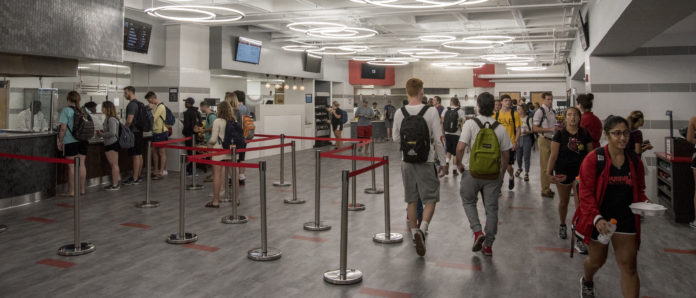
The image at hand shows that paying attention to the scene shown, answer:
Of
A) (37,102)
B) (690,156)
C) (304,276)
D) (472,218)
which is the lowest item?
(304,276)

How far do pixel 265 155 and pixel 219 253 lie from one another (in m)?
10.4

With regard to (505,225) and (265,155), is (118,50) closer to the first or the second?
(505,225)

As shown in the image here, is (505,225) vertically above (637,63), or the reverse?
(637,63)

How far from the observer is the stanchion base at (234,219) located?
6.39 meters

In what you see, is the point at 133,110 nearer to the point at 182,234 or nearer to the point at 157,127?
the point at 157,127

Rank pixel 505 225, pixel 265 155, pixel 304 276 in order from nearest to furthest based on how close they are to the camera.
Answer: pixel 304 276
pixel 505 225
pixel 265 155

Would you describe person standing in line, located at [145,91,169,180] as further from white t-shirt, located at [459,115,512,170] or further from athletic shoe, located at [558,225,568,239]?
athletic shoe, located at [558,225,568,239]

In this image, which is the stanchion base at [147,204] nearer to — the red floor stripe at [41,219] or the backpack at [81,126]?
the red floor stripe at [41,219]

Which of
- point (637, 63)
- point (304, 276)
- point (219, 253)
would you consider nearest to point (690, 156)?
point (637, 63)

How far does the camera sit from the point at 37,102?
899 cm

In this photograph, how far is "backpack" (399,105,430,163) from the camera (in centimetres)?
478

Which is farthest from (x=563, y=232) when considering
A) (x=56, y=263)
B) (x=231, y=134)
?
(x=56, y=263)

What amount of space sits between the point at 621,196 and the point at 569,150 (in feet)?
6.61

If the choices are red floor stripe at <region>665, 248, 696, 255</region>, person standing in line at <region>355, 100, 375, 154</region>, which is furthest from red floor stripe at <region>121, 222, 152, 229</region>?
person standing in line at <region>355, 100, 375, 154</region>
